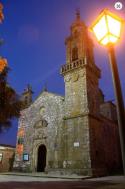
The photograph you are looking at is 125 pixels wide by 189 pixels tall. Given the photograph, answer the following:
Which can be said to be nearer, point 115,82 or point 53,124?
point 115,82

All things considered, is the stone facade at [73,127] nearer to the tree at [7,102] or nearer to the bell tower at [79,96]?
the bell tower at [79,96]

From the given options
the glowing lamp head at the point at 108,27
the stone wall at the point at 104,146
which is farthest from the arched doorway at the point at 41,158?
the glowing lamp head at the point at 108,27

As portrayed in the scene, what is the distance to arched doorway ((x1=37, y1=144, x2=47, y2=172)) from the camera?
26141mm

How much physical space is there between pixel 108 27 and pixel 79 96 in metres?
20.3

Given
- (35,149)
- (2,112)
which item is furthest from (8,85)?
(35,149)

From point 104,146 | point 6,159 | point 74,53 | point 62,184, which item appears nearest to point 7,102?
point 62,184

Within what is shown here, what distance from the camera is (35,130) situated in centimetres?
2791

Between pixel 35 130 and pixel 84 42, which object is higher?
pixel 84 42

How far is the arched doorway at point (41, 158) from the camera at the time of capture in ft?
85.8

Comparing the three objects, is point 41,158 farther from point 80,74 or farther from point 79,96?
point 80,74

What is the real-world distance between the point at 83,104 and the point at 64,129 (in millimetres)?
3676

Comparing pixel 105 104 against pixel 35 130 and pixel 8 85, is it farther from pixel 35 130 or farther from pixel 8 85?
pixel 8 85

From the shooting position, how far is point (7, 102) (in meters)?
13.6

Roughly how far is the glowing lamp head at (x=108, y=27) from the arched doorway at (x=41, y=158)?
24343mm
